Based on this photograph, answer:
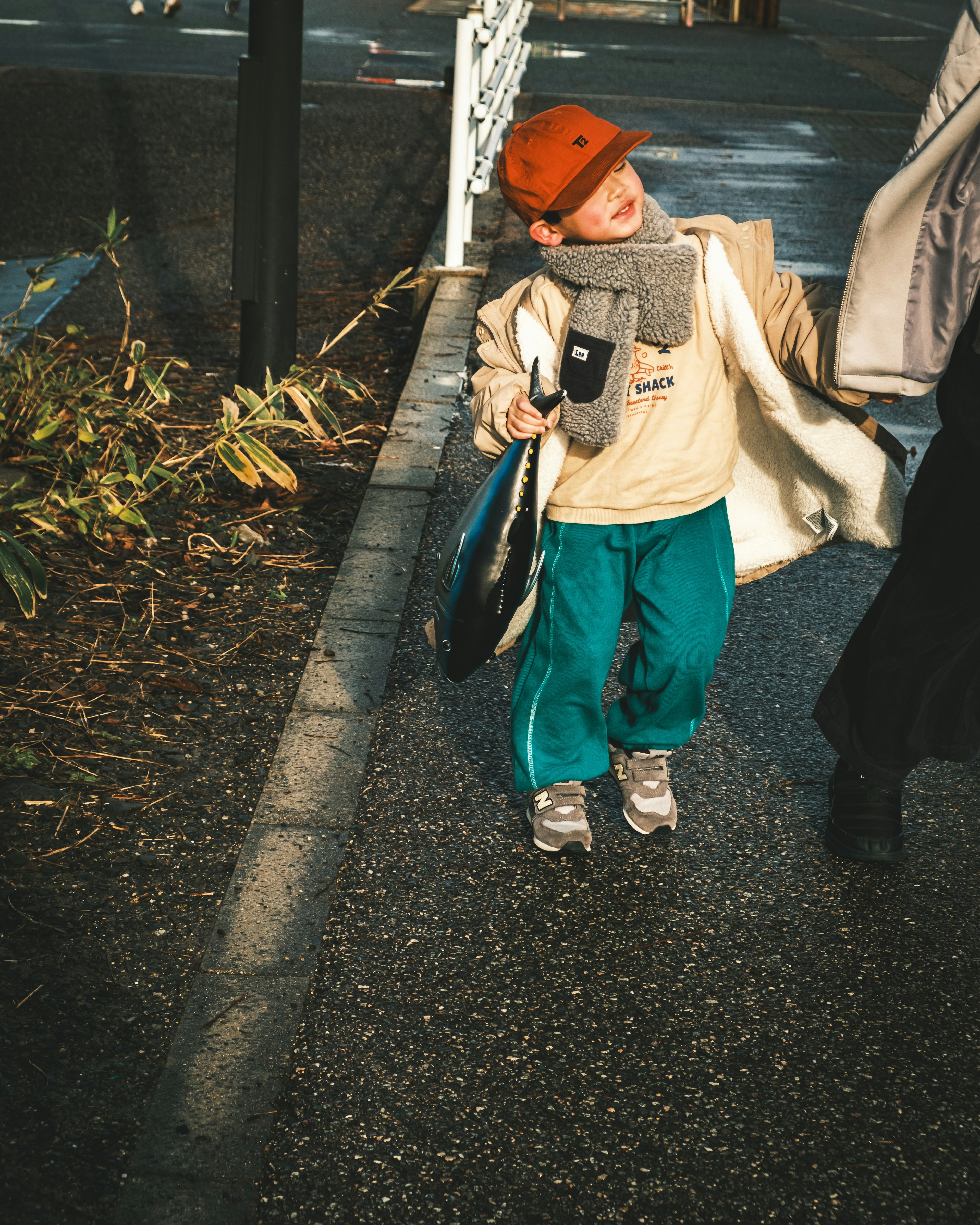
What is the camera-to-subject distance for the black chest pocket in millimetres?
2426

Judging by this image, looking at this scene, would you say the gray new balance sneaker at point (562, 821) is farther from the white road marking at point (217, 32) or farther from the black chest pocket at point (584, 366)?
the white road marking at point (217, 32)

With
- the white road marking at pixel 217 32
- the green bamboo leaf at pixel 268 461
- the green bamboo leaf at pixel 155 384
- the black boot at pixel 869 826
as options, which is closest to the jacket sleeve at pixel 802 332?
the black boot at pixel 869 826

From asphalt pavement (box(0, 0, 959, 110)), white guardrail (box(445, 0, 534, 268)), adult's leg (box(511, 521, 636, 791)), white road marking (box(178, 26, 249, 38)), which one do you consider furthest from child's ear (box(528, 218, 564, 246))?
white road marking (box(178, 26, 249, 38))

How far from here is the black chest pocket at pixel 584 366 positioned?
2.43 m

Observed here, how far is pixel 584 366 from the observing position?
2439 mm

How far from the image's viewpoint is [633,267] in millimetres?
2400

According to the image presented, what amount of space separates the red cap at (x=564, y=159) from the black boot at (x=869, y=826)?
1341mm

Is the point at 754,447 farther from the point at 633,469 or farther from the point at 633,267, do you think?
the point at 633,267

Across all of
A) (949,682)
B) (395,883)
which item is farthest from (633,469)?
(395,883)

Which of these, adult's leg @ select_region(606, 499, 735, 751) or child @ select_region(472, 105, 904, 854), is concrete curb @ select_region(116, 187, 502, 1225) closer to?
child @ select_region(472, 105, 904, 854)

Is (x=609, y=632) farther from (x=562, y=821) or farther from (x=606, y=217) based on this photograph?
(x=606, y=217)

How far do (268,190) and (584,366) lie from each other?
272 centimetres

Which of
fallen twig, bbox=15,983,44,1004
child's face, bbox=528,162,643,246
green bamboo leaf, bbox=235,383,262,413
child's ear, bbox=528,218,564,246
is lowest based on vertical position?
fallen twig, bbox=15,983,44,1004

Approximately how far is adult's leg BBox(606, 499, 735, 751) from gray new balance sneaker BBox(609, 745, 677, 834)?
0.15 m
